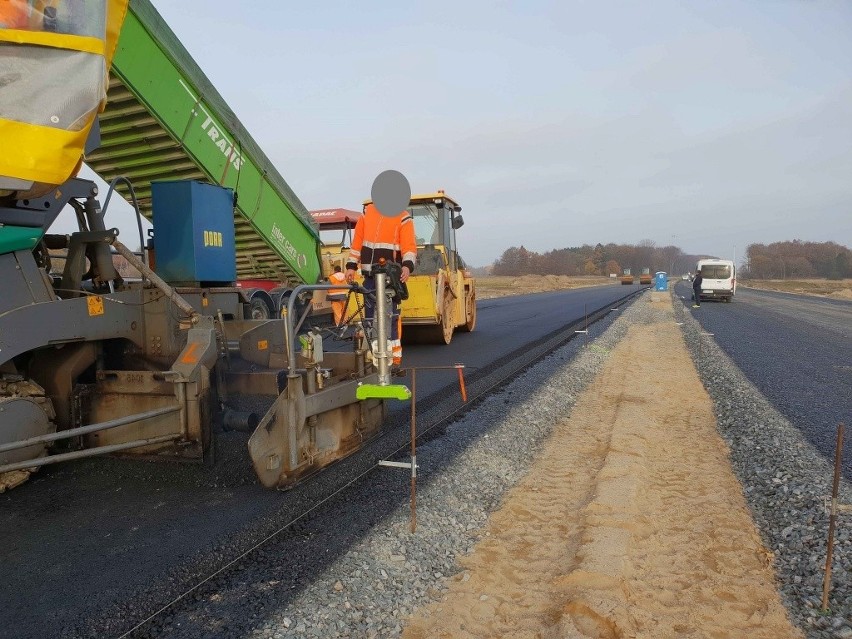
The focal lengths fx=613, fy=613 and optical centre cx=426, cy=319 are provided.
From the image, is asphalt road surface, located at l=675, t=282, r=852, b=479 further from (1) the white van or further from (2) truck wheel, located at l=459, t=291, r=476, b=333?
(1) the white van

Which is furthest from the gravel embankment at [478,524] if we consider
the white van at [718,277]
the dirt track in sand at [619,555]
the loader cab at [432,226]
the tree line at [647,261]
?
the tree line at [647,261]

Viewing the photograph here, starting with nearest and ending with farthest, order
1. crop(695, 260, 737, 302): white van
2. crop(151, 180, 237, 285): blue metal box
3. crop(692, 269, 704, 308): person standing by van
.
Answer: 1. crop(151, 180, 237, 285): blue metal box
2. crop(692, 269, 704, 308): person standing by van
3. crop(695, 260, 737, 302): white van

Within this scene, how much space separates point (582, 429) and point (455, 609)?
363 centimetres

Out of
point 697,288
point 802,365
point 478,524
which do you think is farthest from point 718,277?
point 478,524

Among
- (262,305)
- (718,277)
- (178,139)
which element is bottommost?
(262,305)

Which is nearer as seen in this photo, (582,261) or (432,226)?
(432,226)

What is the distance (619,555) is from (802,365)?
8.43m

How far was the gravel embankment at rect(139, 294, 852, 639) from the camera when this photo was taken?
106 inches

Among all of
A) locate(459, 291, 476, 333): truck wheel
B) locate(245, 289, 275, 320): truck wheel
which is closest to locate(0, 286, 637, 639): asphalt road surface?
locate(245, 289, 275, 320): truck wheel

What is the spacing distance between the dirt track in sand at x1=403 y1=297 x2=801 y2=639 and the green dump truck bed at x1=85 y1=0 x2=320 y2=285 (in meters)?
5.07

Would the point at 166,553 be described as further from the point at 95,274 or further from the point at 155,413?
the point at 95,274

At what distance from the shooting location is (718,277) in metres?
28.3

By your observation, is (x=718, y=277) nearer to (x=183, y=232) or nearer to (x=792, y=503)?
(x=792, y=503)

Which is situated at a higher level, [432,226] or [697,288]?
[432,226]
